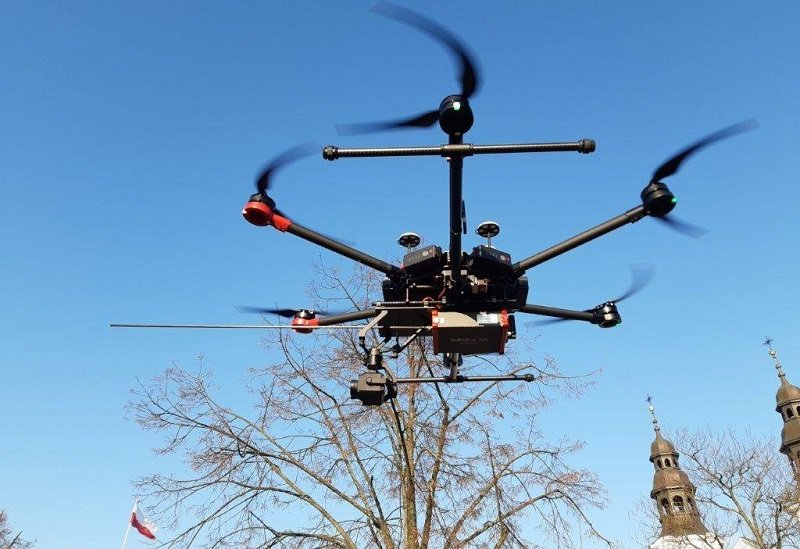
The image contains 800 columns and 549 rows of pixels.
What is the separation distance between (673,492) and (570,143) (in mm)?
59056

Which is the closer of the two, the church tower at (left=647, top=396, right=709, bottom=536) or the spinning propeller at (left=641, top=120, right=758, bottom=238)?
the spinning propeller at (left=641, top=120, right=758, bottom=238)

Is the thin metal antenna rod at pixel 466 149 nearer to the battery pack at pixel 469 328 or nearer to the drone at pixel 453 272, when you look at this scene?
the drone at pixel 453 272

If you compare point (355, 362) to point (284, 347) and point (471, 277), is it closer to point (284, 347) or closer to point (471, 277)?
point (284, 347)

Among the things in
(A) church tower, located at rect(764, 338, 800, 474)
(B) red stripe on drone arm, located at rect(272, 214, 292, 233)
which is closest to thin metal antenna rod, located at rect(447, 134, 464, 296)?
(B) red stripe on drone arm, located at rect(272, 214, 292, 233)

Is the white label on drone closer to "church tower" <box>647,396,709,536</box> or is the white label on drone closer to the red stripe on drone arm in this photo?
the red stripe on drone arm

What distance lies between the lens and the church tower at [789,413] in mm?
49125

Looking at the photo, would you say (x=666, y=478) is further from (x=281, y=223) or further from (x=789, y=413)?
(x=281, y=223)

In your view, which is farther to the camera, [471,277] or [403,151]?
[471,277]

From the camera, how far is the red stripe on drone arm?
459 centimetres

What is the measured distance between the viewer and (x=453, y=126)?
12.2ft

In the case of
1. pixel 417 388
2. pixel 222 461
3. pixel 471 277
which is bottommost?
pixel 471 277

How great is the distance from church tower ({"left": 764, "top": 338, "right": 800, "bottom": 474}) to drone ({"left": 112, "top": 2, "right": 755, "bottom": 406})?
5554cm

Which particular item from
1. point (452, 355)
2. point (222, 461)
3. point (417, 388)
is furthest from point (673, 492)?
point (452, 355)

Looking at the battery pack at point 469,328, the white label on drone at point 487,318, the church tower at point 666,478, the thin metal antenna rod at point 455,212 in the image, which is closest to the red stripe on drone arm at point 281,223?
the thin metal antenna rod at point 455,212
